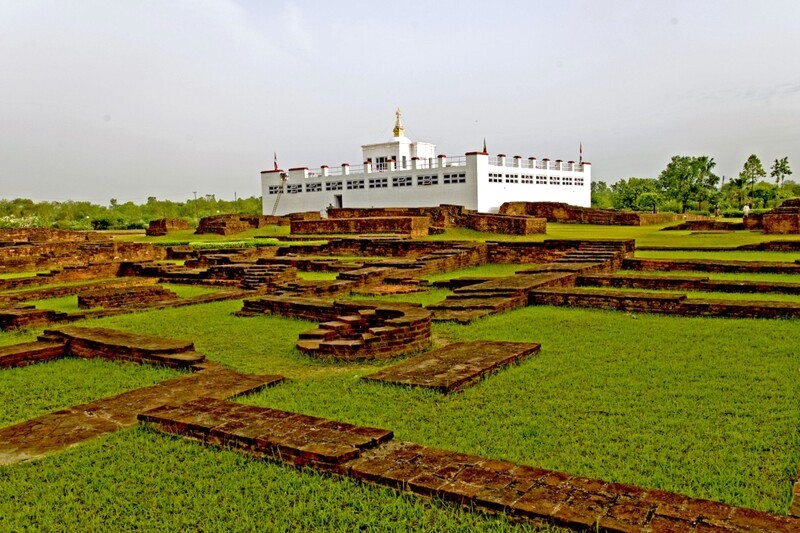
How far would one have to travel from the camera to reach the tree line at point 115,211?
47.1 m

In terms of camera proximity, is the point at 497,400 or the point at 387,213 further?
the point at 387,213

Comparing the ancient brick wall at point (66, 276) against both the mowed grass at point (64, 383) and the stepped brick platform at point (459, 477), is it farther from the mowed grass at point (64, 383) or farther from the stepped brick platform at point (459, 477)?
the stepped brick platform at point (459, 477)

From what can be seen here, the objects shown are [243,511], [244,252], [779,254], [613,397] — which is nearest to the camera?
[243,511]

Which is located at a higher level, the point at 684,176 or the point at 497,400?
the point at 684,176

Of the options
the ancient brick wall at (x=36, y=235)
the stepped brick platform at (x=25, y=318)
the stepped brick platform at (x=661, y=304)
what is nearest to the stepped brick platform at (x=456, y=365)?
the stepped brick platform at (x=661, y=304)

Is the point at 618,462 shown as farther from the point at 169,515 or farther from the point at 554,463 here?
the point at 169,515

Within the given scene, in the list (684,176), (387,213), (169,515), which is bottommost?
(169,515)

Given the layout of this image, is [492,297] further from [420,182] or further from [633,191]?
[633,191]

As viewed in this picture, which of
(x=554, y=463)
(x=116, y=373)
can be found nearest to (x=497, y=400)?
(x=554, y=463)

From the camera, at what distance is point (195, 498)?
3.06m

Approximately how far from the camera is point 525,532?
8.38ft

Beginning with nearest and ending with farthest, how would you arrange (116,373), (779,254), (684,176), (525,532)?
(525,532) → (116,373) → (779,254) → (684,176)

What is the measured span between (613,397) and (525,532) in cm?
216

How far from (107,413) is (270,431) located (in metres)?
1.52
